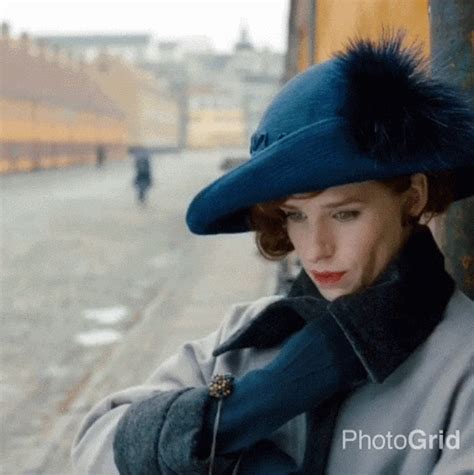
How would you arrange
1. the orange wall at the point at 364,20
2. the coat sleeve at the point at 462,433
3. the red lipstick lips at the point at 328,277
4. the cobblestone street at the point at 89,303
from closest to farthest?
the coat sleeve at the point at 462,433 < the red lipstick lips at the point at 328,277 < the orange wall at the point at 364,20 < the cobblestone street at the point at 89,303

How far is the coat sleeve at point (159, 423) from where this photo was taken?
4.99ft

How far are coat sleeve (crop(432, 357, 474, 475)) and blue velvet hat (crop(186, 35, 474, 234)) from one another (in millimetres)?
366

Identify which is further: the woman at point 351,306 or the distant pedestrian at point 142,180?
the distant pedestrian at point 142,180

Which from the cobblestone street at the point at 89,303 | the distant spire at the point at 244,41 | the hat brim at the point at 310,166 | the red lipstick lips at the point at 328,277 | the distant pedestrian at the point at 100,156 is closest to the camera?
the hat brim at the point at 310,166

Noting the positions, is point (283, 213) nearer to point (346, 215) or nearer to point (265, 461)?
point (346, 215)

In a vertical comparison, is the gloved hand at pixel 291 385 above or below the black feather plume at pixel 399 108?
below

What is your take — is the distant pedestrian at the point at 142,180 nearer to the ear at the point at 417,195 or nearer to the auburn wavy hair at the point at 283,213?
the auburn wavy hair at the point at 283,213

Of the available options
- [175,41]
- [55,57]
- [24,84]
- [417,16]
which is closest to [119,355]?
[417,16]

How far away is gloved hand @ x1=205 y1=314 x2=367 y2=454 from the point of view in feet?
4.94

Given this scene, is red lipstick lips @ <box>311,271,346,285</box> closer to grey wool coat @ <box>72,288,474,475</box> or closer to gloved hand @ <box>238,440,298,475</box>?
grey wool coat @ <box>72,288,474,475</box>

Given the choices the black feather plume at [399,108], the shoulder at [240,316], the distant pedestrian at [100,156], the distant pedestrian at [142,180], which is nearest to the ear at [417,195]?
the black feather plume at [399,108]

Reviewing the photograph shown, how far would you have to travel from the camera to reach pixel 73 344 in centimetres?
764

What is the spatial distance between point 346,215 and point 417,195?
0.54 ft

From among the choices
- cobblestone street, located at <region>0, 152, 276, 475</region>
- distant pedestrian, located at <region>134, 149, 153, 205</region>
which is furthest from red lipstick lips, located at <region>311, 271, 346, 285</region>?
distant pedestrian, located at <region>134, 149, 153, 205</region>
